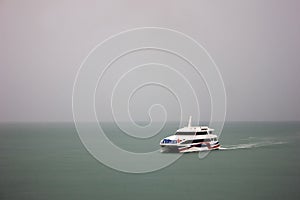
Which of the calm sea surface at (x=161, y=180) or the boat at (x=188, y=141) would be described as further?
the boat at (x=188, y=141)

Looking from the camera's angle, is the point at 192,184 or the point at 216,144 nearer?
the point at 192,184

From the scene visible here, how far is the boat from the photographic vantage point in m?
16.9

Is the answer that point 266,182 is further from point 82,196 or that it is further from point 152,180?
point 82,196

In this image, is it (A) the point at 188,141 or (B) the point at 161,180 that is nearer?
(B) the point at 161,180

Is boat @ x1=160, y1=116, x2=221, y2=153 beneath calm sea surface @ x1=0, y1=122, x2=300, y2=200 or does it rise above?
above

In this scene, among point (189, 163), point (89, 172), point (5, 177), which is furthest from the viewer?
point (189, 163)

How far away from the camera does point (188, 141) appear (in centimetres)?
1703

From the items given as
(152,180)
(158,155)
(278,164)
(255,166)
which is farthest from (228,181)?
(158,155)

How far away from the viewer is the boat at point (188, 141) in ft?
55.4

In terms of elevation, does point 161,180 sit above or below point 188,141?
below

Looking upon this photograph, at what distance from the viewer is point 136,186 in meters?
10.8

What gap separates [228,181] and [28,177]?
255 inches

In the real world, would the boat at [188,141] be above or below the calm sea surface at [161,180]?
above

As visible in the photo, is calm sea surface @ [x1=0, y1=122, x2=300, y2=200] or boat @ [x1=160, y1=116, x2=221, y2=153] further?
boat @ [x1=160, y1=116, x2=221, y2=153]
